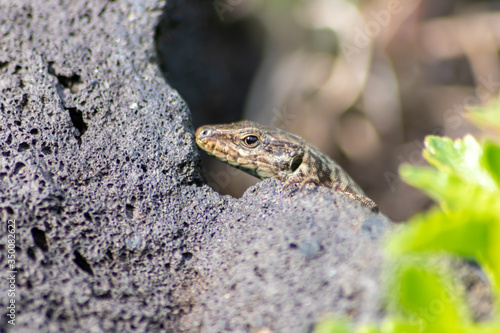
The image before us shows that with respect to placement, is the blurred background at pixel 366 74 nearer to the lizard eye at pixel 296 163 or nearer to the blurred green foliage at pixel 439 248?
the lizard eye at pixel 296 163

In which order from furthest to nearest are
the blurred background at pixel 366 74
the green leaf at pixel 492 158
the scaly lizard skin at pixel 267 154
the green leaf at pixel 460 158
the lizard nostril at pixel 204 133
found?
the blurred background at pixel 366 74, the scaly lizard skin at pixel 267 154, the lizard nostril at pixel 204 133, the green leaf at pixel 460 158, the green leaf at pixel 492 158

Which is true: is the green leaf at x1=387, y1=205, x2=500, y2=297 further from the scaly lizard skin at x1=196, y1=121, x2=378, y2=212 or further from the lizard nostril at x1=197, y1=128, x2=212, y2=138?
the lizard nostril at x1=197, y1=128, x2=212, y2=138

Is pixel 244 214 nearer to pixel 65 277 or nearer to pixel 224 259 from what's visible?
pixel 224 259

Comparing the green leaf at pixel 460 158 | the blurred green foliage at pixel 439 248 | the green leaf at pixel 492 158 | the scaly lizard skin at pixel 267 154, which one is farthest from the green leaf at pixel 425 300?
the scaly lizard skin at pixel 267 154

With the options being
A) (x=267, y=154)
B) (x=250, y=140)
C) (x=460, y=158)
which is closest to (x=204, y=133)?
(x=250, y=140)

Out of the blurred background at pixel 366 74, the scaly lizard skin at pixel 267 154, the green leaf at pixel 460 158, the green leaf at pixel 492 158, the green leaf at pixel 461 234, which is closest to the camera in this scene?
the green leaf at pixel 461 234

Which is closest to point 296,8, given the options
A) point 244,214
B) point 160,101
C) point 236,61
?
point 236,61
